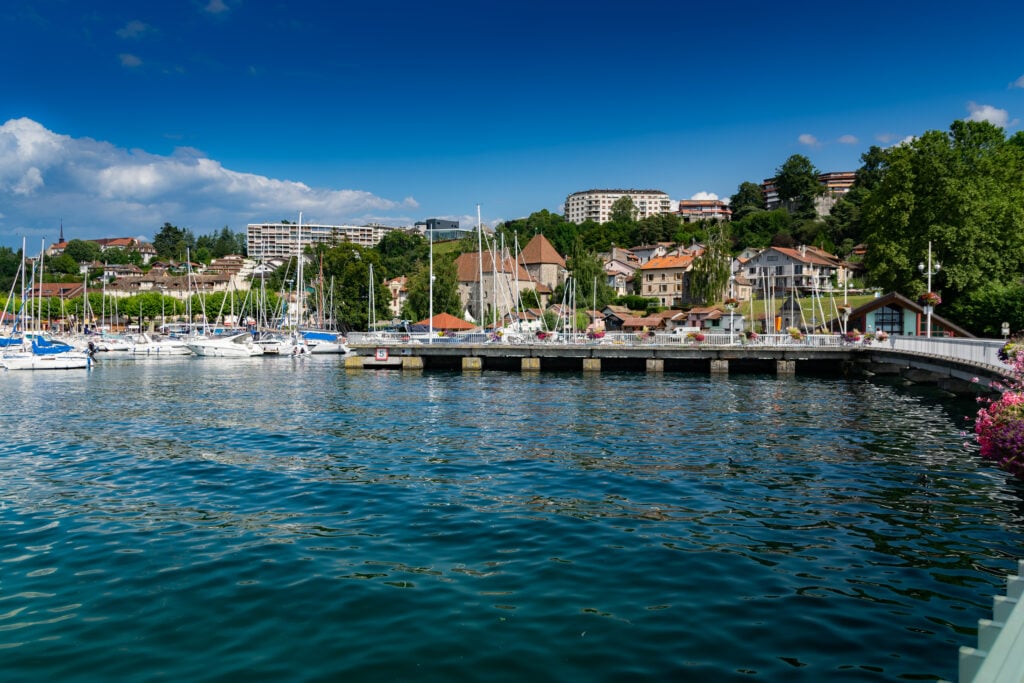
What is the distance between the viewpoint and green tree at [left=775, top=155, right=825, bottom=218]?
166125 millimetres

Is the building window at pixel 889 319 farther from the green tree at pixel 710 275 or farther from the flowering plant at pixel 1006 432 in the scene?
the green tree at pixel 710 275

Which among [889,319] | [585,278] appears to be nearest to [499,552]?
[889,319]

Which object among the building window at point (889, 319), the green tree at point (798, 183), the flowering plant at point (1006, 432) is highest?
the green tree at point (798, 183)

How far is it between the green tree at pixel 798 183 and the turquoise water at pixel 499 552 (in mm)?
155992

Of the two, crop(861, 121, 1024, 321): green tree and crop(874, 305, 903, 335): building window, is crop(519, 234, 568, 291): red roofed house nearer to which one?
crop(861, 121, 1024, 321): green tree

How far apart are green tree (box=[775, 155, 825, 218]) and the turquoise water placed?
512 feet

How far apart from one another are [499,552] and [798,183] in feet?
576

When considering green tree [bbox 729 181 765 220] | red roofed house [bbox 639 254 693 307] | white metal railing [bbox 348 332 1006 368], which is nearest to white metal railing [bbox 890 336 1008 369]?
white metal railing [bbox 348 332 1006 368]

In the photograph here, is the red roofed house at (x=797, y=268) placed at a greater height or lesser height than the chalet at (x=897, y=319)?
greater

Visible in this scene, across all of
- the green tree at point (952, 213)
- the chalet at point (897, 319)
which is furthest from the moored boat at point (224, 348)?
the green tree at point (952, 213)

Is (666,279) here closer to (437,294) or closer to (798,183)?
(437,294)

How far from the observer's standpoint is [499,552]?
11.1 meters

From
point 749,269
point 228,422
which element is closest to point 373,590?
point 228,422

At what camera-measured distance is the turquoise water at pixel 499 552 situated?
777 centimetres
